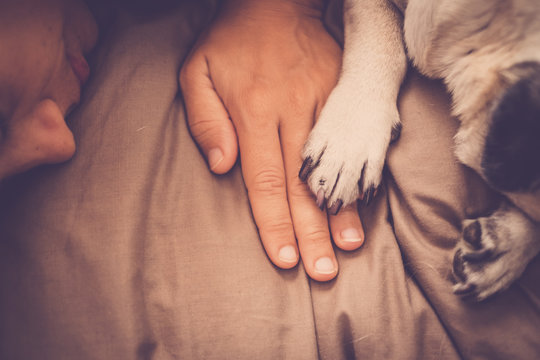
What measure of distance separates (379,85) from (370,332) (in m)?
0.47

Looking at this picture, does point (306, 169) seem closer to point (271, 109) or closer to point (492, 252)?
point (271, 109)

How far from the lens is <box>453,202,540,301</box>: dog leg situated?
1.84ft

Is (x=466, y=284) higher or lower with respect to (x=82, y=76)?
lower

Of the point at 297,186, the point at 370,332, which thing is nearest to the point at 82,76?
the point at 297,186

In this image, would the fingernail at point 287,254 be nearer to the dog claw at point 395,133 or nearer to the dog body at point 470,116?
the dog body at point 470,116

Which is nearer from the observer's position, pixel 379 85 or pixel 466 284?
pixel 466 284

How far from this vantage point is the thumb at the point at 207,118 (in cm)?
66

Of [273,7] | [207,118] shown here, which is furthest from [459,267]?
[273,7]

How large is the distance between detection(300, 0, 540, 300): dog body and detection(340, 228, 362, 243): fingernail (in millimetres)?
49

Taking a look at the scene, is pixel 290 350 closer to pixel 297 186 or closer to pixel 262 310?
pixel 262 310

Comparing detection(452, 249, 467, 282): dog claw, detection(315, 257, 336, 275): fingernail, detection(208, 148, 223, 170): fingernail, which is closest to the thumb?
detection(208, 148, 223, 170): fingernail

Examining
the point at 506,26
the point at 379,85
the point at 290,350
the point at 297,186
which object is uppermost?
the point at 506,26

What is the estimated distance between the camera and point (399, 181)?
0.62m

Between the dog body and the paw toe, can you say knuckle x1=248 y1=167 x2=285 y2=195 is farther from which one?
the paw toe
